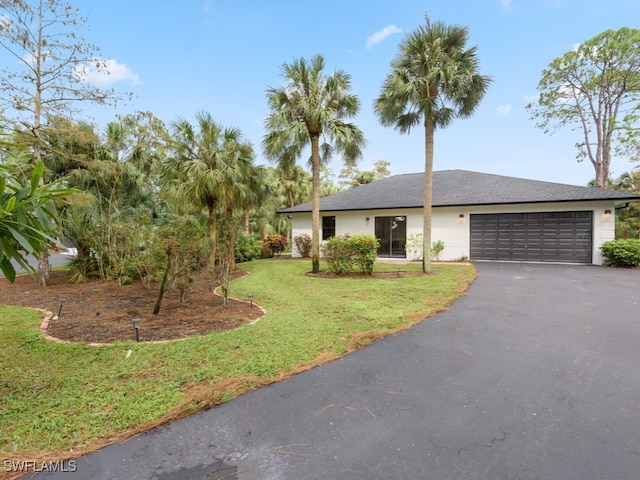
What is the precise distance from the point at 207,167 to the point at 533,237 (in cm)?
1360

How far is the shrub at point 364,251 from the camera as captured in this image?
31.6 feet

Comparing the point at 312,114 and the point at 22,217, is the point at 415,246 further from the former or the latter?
the point at 22,217

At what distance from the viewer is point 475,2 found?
9664mm

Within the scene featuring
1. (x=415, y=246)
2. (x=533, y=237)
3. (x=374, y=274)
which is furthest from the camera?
(x=415, y=246)

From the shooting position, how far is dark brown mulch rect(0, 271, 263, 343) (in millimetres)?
4387

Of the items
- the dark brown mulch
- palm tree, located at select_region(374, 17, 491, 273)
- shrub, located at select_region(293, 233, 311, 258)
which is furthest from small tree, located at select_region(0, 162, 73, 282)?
shrub, located at select_region(293, 233, 311, 258)

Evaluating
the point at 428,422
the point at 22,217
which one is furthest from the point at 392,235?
the point at 22,217

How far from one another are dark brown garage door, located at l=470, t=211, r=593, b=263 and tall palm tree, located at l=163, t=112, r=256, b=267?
10830 millimetres

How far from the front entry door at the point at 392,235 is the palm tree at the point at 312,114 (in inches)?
223

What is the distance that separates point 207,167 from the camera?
9.64 metres

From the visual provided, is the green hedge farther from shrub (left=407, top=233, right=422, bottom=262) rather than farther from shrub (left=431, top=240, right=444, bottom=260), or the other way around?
shrub (left=431, top=240, right=444, bottom=260)

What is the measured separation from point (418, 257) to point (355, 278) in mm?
6296

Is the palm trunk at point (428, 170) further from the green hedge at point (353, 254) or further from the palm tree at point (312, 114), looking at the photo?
the palm tree at point (312, 114)

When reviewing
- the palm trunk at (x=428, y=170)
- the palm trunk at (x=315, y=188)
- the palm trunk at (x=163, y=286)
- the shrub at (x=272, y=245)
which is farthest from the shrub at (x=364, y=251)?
the shrub at (x=272, y=245)
